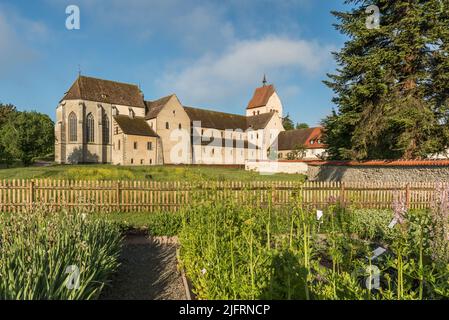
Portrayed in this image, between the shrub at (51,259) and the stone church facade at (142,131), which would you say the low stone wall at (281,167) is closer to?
the stone church facade at (142,131)

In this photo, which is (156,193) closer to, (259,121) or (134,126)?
(134,126)

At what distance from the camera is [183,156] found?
49.4 metres

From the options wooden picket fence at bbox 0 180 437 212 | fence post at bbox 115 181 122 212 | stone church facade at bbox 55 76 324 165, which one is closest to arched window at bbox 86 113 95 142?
stone church facade at bbox 55 76 324 165

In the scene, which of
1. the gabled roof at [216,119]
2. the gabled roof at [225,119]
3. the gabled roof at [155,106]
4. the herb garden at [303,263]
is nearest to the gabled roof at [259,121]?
the gabled roof at [225,119]

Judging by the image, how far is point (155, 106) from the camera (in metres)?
49.5

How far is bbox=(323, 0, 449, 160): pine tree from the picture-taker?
1463cm

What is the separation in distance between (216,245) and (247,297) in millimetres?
1265

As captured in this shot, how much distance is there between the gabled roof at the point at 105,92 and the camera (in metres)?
43.9

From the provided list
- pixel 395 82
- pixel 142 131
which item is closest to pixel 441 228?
pixel 395 82

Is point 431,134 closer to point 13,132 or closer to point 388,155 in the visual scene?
point 388,155

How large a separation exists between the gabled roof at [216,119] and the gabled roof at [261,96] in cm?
818

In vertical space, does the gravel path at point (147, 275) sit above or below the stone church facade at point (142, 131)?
below

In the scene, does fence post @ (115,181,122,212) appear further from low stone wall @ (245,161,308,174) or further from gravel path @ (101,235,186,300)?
low stone wall @ (245,161,308,174)
